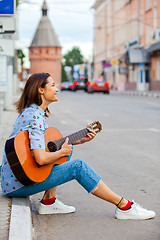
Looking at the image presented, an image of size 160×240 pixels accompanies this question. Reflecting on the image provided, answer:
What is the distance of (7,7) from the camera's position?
6984 millimetres

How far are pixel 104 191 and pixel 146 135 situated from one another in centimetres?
653

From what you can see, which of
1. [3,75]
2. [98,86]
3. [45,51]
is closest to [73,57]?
[45,51]

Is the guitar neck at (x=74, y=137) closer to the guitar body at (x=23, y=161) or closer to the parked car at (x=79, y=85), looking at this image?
the guitar body at (x=23, y=161)

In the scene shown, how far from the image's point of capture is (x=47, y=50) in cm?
10750

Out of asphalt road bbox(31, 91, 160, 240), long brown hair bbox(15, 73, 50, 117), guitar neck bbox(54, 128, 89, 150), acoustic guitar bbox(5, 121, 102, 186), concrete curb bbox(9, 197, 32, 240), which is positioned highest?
long brown hair bbox(15, 73, 50, 117)

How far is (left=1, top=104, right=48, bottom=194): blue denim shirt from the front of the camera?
13.6ft

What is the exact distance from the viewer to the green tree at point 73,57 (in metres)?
157

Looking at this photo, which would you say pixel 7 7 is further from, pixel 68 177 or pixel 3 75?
pixel 3 75

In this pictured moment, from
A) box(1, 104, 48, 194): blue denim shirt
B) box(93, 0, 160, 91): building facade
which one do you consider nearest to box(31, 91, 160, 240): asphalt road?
box(1, 104, 48, 194): blue denim shirt

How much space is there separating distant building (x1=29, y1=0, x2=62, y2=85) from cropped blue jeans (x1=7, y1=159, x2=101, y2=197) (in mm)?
101159

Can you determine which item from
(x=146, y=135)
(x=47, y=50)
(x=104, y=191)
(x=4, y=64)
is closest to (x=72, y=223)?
(x=104, y=191)

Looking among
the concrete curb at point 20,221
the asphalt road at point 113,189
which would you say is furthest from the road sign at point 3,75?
the concrete curb at point 20,221

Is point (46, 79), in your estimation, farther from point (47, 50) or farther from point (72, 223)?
point (47, 50)

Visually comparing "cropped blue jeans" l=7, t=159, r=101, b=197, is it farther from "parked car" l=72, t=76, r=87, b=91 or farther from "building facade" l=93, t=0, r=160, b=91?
"parked car" l=72, t=76, r=87, b=91
